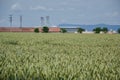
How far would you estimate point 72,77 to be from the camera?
493 cm

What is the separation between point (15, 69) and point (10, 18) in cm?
12513

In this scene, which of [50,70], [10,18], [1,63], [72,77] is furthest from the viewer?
[10,18]

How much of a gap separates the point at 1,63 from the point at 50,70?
139 centimetres

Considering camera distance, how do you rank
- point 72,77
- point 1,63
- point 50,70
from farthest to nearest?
1. point 1,63
2. point 50,70
3. point 72,77

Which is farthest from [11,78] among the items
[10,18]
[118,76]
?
[10,18]

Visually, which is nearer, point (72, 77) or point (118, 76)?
point (72, 77)

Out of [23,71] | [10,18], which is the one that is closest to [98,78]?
[23,71]

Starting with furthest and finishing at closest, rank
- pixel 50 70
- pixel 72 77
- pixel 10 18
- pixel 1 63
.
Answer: pixel 10 18 < pixel 1 63 < pixel 50 70 < pixel 72 77

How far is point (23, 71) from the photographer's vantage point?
17.6 feet

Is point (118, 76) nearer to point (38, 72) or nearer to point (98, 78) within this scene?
A: point (98, 78)

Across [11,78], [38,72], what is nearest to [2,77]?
[11,78]

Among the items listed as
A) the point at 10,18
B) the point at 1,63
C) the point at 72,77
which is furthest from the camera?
the point at 10,18

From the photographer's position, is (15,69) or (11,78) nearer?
(11,78)

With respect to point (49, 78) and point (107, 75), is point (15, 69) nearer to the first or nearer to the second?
point (49, 78)
